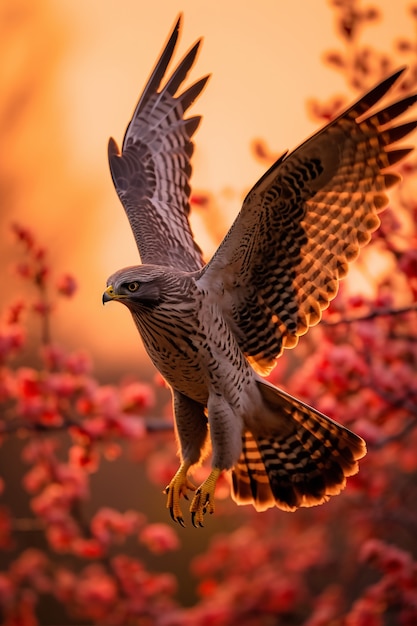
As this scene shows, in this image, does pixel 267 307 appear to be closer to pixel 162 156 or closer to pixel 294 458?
pixel 294 458

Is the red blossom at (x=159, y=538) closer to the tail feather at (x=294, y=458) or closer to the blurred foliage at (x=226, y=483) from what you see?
the blurred foliage at (x=226, y=483)

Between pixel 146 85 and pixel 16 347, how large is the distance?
177 centimetres

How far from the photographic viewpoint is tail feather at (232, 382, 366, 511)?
3.91 meters

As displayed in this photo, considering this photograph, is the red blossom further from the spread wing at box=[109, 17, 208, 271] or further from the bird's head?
the bird's head

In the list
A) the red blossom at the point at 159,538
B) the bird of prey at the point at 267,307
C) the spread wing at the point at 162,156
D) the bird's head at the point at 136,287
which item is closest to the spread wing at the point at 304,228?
the bird of prey at the point at 267,307

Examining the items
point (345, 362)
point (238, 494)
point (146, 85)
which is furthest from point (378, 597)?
point (146, 85)

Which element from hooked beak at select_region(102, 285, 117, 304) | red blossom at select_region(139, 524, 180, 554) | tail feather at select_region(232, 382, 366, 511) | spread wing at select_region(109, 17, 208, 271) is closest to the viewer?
hooked beak at select_region(102, 285, 117, 304)

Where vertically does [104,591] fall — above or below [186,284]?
below

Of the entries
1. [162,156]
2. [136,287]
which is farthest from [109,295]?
[162,156]

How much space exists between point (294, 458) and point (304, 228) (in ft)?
3.24

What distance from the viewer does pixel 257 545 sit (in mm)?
8273

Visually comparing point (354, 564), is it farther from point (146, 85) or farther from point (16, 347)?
point (146, 85)

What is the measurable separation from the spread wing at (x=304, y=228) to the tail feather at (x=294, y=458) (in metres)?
0.32

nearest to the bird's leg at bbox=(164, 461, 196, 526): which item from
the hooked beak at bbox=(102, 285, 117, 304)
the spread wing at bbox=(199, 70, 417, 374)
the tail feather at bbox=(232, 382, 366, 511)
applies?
the tail feather at bbox=(232, 382, 366, 511)
